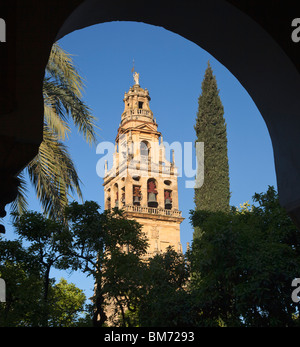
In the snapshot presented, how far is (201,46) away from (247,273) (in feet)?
25.6

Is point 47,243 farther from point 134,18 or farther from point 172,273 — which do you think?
point 134,18

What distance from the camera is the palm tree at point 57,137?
28.8 ft

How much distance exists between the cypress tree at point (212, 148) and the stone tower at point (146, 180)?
10877 millimetres

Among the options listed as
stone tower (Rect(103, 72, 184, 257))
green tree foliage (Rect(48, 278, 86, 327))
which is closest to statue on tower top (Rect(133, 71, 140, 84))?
stone tower (Rect(103, 72, 184, 257))

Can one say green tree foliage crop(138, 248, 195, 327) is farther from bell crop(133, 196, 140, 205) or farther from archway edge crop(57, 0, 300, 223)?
bell crop(133, 196, 140, 205)

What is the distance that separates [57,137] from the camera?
9328 millimetres

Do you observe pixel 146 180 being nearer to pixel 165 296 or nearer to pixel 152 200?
pixel 152 200

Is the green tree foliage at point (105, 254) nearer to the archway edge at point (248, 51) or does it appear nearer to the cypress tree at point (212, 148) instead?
the archway edge at point (248, 51)

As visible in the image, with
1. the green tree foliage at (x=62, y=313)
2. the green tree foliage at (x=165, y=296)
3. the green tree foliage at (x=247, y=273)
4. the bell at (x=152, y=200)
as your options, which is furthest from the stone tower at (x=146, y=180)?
the green tree foliage at (x=247, y=273)

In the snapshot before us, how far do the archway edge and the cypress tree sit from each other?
949 inches

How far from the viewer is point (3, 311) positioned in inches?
399

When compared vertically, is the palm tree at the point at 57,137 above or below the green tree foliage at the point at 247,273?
above
